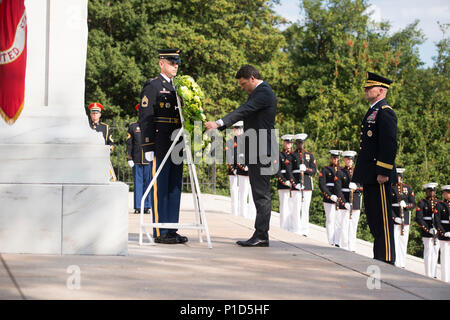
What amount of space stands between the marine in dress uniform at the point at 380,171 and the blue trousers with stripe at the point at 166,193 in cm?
203

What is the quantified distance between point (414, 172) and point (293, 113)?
1116cm

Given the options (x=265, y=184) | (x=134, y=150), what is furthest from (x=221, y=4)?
(x=265, y=184)

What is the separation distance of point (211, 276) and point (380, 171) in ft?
8.14

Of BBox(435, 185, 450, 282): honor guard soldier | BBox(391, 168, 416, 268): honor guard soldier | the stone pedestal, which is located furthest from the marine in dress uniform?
BBox(435, 185, 450, 282): honor guard soldier

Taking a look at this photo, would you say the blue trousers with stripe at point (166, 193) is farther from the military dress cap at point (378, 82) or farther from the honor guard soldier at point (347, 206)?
the honor guard soldier at point (347, 206)

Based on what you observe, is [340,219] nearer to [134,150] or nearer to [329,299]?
[134,150]

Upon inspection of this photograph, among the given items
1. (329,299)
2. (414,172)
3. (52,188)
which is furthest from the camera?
(414,172)

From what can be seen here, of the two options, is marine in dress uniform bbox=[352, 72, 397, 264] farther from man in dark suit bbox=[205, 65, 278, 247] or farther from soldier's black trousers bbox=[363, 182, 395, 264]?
man in dark suit bbox=[205, 65, 278, 247]

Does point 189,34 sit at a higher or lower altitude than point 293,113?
higher

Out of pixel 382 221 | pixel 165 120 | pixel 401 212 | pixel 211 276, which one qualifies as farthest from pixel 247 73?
pixel 401 212

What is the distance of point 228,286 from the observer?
16.3 ft

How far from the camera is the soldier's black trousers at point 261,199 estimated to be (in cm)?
740

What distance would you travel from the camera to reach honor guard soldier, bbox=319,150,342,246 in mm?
15119

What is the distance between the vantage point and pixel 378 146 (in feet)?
23.5
